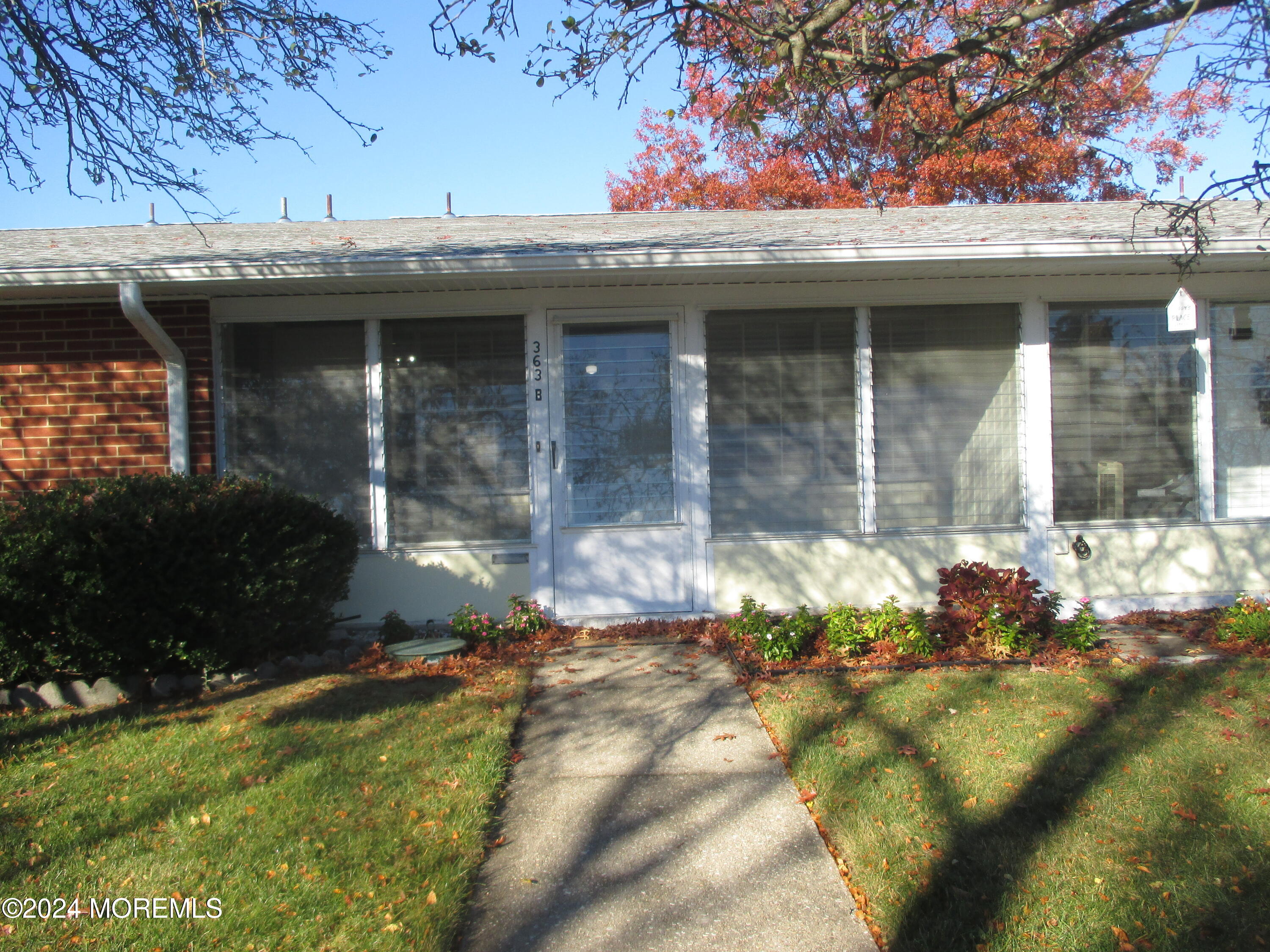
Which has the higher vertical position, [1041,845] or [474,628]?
[474,628]

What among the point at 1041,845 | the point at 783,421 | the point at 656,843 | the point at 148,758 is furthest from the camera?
the point at 783,421

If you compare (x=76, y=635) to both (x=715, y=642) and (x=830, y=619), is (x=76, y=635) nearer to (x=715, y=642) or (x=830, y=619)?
(x=715, y=642)

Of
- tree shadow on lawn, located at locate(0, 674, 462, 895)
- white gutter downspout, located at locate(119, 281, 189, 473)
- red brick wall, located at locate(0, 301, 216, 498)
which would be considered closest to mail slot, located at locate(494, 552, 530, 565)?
tree shadow on lawn, located at locate(0, 674, 462, 895)

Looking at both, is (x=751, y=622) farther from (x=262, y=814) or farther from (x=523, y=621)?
(x=262, y=814)

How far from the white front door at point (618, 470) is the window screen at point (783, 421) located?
34cm

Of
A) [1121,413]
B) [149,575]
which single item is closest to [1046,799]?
[1121,413]

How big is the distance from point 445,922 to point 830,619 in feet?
11.3

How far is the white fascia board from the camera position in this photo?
5.52 metres

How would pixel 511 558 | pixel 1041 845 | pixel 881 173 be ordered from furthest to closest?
pixel 881 173, pixel 511 558, pixel 1041 845

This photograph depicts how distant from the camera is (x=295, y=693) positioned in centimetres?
495

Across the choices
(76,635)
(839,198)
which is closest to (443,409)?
(76,635)

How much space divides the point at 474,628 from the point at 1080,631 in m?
3.99

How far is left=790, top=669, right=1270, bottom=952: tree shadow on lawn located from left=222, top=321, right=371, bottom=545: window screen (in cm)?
384

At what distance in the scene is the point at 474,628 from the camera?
5977 millimetres
